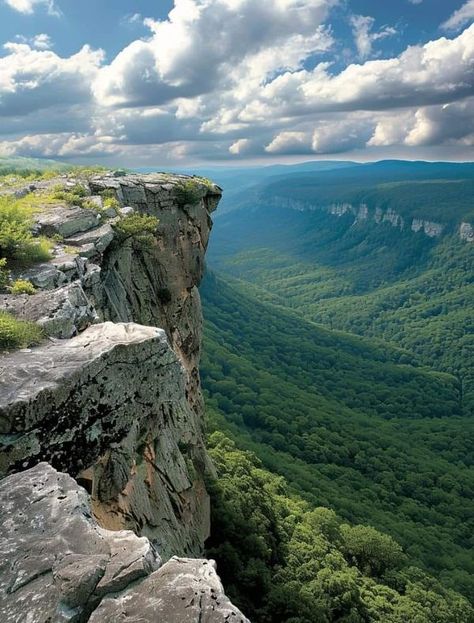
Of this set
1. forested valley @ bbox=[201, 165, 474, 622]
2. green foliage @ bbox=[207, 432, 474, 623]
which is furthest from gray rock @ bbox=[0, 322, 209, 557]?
forested valley @ bbox=[201, 165, 474, 622]

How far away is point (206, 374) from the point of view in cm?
11600

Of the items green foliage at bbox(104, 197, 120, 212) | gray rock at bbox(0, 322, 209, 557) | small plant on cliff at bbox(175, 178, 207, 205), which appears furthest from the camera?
small plant on cliff at bbox(175, 178, 207, 205)

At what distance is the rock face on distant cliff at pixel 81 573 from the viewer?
22.6 ft

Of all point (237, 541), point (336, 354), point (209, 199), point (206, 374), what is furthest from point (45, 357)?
point (336, 354)

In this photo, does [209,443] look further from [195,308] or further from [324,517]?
[195,308]

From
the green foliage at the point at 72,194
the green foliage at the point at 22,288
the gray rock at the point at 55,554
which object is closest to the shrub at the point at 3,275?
the green foliage at the point at 22,288

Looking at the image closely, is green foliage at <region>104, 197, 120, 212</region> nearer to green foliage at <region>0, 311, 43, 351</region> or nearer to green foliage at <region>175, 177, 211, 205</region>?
green foliage at <region>175, 177, 211, 205</region>

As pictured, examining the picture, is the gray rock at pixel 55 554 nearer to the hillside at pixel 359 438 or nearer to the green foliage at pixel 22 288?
the green foliage at pixel 22 288

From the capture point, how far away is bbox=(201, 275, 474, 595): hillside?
243ft

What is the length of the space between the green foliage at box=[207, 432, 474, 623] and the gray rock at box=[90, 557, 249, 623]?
23.5 m

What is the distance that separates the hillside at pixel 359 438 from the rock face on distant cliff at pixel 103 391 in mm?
51636

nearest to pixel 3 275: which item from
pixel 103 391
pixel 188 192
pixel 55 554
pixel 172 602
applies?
pixel 103 391

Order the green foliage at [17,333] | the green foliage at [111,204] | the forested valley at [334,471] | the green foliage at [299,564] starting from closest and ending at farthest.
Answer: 1. the green foliage at [17,333]
2. the green foliage at [111,204]
3. the green foliage at [299,564]
4. the forested valley at [334,471]

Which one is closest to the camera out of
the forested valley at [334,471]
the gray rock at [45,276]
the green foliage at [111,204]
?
the gray rock at [45,276]
